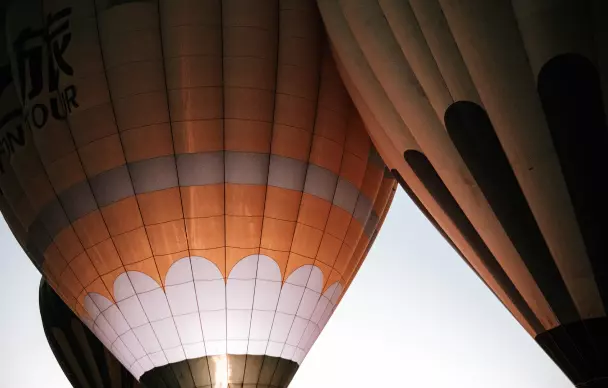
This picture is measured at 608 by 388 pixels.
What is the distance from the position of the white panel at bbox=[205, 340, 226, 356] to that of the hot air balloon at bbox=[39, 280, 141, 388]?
4.20m

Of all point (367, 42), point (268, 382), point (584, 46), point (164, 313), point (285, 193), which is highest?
point (367, 42)

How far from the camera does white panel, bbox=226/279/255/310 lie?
6.69 m

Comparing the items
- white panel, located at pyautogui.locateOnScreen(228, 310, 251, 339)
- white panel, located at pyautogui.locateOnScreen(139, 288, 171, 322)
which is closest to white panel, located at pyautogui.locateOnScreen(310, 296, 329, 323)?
white panel, located at pyautogui.locateOnScreen(228, 310, 251, 339)

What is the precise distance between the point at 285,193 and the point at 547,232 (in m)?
2.77

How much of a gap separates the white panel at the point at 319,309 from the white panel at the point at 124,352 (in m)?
1.80

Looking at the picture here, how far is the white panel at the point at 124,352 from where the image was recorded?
22.6 feet

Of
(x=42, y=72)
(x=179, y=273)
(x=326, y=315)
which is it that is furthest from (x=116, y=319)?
(x=42, y=72)

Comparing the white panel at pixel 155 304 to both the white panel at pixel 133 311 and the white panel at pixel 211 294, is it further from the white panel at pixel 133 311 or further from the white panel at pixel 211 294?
the white panel at pixel 211 294

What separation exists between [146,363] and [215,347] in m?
0.70

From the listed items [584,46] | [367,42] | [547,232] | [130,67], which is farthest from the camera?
[130,67]

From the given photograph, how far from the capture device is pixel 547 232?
4.69 meters

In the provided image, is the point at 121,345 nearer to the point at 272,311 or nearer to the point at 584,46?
the point at 272,311

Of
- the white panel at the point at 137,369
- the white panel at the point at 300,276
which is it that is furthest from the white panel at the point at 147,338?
the white panel at the point at 300,276

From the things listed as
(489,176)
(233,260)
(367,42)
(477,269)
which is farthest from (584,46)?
(233,260)
